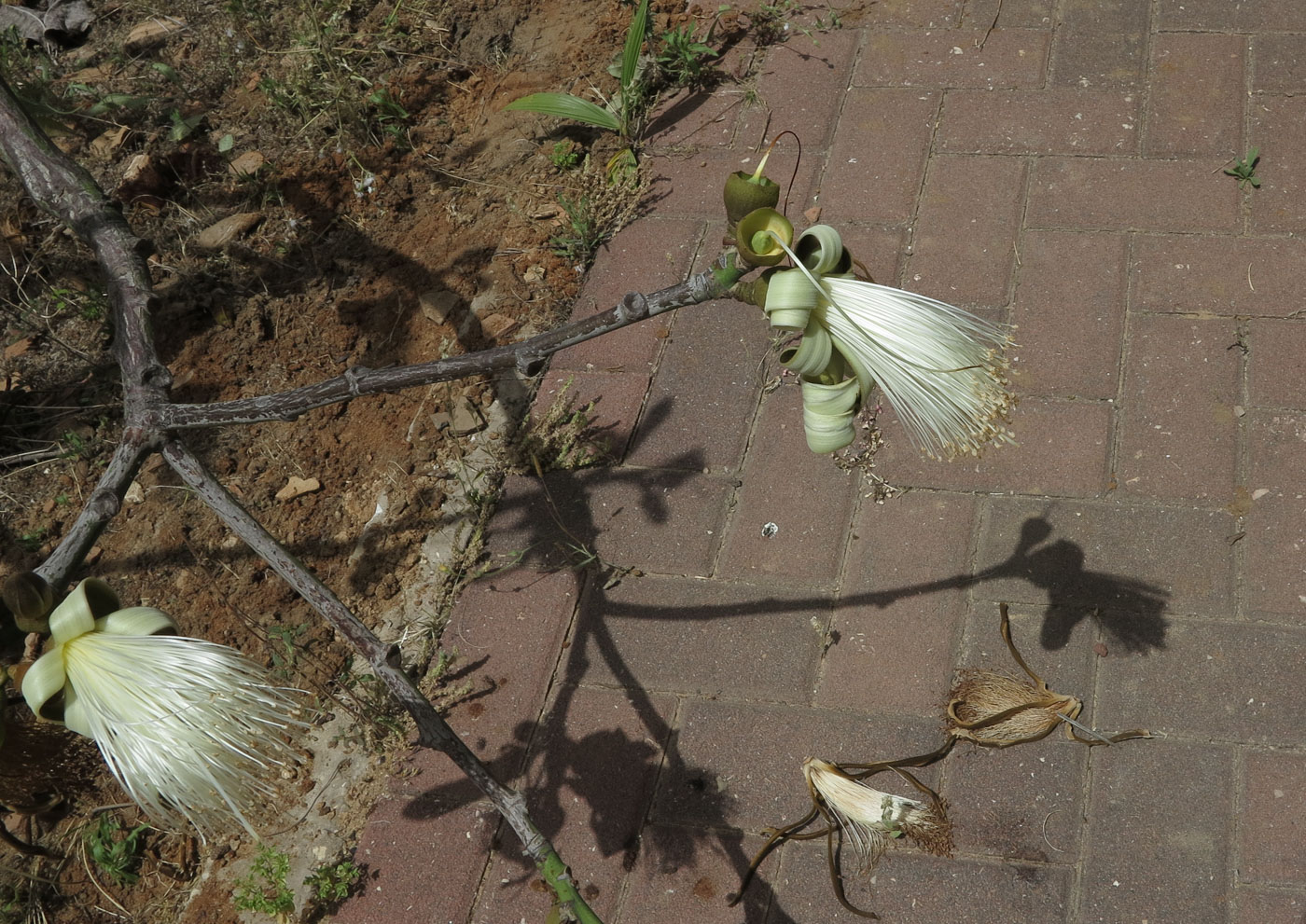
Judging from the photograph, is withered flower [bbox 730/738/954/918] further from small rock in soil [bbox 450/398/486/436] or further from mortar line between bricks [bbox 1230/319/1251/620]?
small rock in soil [bbox 450/398/486/436]

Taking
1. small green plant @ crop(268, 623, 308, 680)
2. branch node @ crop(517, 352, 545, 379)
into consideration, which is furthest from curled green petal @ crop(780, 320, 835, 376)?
small green plant @ crop(268, 623, 308, 680)

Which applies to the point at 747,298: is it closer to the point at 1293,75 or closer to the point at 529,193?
the point at 529,193

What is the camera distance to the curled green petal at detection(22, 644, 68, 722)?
145 centimetres

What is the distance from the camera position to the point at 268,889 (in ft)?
7.85

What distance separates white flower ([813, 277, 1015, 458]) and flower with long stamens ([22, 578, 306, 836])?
0.95 m

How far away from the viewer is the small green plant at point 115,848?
8.24 ft

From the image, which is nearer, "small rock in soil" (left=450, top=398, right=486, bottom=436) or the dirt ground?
the dirt ground

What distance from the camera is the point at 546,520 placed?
9.34 feet

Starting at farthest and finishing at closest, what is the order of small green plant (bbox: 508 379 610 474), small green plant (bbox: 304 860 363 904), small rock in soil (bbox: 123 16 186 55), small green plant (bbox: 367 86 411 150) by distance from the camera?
small rock in soil (bbox: 123 16 186 55) < small green plant (bbox: 367 86 411 150) < small green plant (bbox: 508 379 610 474) < small green plant (bbox: 304 860 363 904)

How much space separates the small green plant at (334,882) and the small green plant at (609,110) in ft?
7.33

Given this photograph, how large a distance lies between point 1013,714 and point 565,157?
2195mm

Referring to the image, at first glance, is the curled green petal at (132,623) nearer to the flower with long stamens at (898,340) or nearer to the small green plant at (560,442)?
the flower with long stamens at (898,340)

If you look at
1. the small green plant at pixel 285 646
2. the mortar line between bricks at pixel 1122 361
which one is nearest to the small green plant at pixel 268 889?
the small green plant at pixel 285 646

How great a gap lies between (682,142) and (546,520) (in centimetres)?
142
